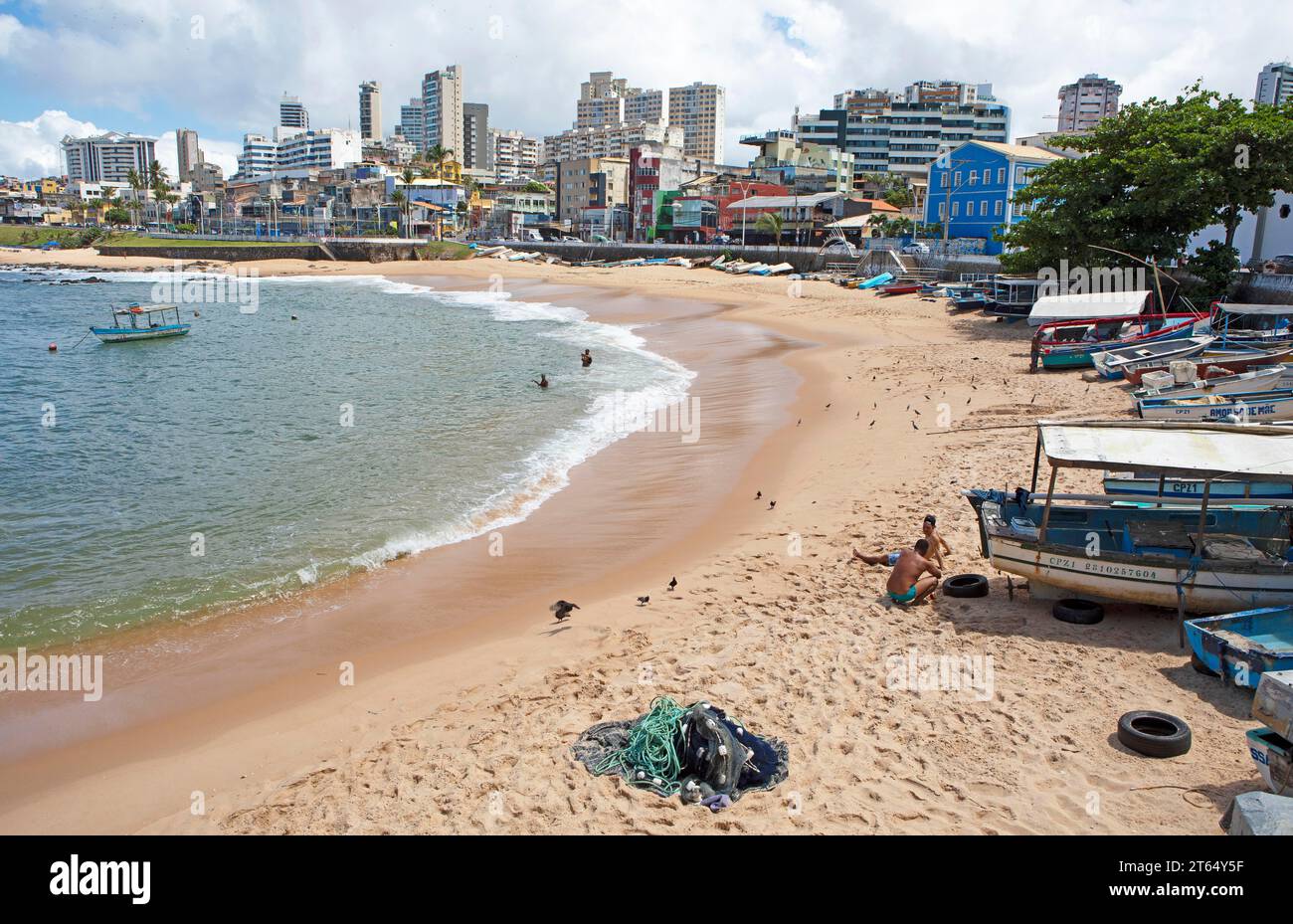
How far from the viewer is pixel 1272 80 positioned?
176 metres

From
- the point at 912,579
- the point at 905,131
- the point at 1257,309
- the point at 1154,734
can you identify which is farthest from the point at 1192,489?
the point at 905,131

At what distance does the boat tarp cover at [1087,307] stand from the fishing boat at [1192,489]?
17.6 m

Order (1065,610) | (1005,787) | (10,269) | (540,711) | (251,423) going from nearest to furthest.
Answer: (1005,787)
(540,711)
(1065,610)
(251,423)
(10,269)

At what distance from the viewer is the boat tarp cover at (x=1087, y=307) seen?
28.5 metres

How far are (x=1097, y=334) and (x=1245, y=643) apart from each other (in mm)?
22187

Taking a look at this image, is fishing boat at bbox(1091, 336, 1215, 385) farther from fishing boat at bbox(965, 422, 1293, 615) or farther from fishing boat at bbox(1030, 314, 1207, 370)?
fishing boat at bbox(965, 422, 1293, 615)

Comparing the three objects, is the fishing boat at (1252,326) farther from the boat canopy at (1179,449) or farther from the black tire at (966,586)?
the black tire at (966,586)

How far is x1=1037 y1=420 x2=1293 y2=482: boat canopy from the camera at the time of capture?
9562 millimetres

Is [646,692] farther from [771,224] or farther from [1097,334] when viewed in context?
[771,224]

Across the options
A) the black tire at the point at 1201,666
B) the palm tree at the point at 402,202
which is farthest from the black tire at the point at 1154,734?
the palm tree at the point at 402,202
